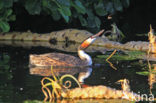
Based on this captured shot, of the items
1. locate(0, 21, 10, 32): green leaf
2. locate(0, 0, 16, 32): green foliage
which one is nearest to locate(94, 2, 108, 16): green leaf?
locate(0, 0, 16, 32): green foliage

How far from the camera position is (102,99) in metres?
Answer: 7.25

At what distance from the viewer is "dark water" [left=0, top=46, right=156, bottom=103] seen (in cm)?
776

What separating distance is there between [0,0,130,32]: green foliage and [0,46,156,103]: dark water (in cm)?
187

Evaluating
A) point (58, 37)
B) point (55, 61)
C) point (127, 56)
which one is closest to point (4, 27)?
point (58, 37)

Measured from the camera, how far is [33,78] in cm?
930

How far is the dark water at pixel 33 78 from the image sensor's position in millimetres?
7762

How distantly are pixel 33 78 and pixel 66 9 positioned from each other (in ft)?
14.8

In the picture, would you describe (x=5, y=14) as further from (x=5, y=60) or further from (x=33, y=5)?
(x=5, y=60)

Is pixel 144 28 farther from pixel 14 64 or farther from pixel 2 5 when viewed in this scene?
pixel 14 64

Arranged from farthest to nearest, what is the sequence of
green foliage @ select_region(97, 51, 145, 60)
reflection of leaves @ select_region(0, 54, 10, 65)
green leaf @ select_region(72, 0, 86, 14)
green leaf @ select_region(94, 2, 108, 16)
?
green leaf @ select_region(94, 2, 108, 16)
green leaf @ select_region(72, 0, 86, 14)
green foliage @ select_region(97, 51, 145, 60)
reflection of leaves @ select_region(0, 54, 10, 65)

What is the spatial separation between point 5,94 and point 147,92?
2300 mm

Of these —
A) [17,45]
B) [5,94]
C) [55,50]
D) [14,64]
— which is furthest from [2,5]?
[5,94]

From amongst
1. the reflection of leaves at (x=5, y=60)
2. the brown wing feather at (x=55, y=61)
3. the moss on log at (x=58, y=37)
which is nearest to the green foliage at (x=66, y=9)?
the moss on log at (x=58, y=37)

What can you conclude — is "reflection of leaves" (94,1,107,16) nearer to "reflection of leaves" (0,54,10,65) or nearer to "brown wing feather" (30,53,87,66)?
"reflection of leaves" (0,54,10,65)
